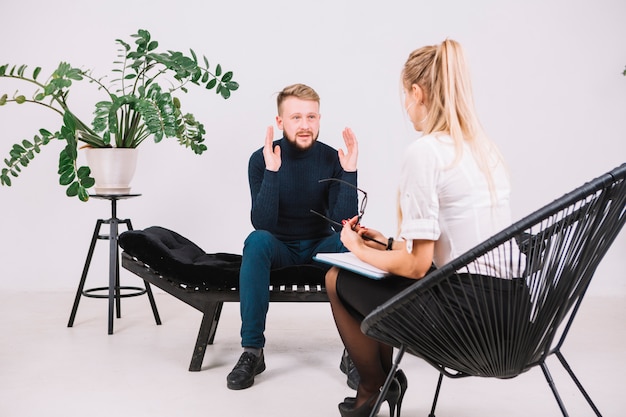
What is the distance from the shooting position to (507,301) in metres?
1.77

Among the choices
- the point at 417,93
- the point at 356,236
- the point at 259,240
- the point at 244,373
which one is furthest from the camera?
the point at 259,240

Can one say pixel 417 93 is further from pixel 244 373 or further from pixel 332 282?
pixel 244 373

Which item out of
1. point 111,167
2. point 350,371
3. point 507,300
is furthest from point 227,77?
point 507,300

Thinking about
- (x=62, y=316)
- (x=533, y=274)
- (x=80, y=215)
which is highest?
(x=533, y=274)

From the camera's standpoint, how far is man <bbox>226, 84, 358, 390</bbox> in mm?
3059

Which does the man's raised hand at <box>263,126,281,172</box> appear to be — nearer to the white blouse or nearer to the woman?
the woman

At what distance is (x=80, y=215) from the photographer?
15.7 ft

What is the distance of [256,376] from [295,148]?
3.18 ft

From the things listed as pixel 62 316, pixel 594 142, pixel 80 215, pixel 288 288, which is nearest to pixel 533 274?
pixel 288 288

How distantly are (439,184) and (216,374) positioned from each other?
1.46m

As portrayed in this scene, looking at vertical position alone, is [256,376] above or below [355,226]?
below

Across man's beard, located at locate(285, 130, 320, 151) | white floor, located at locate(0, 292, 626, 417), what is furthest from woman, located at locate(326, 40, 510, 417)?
man's beard, located at locate(285, 130, 320, 151)

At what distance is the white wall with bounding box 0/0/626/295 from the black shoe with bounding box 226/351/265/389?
1.99 meters

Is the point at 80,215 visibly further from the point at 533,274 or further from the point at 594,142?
the point at 533,274
